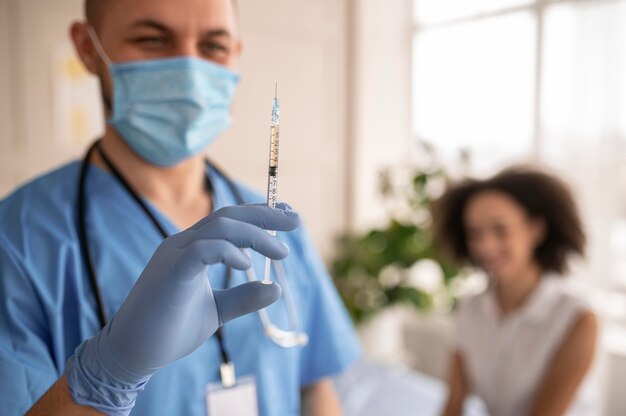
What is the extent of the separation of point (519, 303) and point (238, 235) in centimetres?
146

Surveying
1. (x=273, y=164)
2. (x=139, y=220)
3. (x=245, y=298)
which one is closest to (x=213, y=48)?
(x=139, y=220)

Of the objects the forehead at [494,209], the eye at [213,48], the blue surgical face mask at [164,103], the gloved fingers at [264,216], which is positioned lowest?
the forehead at [494,209]

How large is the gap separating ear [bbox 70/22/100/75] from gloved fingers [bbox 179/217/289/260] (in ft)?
1.89

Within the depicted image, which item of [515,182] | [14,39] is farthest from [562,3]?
[14,39]

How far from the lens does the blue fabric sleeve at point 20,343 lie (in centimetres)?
73

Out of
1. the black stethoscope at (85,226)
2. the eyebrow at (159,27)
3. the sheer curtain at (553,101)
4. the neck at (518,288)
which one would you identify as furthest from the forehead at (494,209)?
the eyebrow at (159,27)

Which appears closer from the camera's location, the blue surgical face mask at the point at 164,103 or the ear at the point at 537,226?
the blue surgical face mask at the point at 164,103

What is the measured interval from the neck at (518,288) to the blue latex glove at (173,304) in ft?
4.64

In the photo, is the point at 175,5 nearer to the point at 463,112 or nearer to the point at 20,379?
the point at 20,379

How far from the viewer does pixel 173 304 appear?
54 cm

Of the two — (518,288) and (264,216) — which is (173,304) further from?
(518,288)

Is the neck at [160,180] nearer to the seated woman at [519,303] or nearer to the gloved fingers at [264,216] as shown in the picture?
the gloved fingers at [264,216]

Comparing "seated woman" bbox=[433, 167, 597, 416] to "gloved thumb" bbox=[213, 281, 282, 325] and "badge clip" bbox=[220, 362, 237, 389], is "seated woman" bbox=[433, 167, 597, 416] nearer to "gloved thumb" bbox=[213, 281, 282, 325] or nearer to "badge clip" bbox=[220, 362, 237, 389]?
"badge clip" bbox=[220, 362, 237, 389]

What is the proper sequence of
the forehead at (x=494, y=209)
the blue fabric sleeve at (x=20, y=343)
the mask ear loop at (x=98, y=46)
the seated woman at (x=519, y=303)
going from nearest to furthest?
the blue fabric sleeve at (x=20, y=343), the mask ear loop at (x=98, y=46), the seated woman at (x=519, y=303), the forehead at (x=494, y=209)
